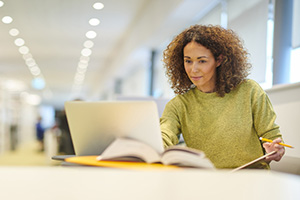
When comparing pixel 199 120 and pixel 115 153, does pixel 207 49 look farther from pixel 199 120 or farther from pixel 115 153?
pixel 115 153

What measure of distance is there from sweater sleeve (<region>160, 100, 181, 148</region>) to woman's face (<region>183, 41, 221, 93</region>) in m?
0.18

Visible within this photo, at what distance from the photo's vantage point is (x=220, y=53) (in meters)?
1.92

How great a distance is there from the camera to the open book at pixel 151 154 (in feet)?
3.67

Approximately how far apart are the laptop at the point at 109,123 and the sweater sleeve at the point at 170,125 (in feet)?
1.37

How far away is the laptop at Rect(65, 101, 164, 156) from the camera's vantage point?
1.22 metres

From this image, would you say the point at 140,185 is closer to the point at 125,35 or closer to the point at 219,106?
the point at 219,106

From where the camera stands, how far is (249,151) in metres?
1.79

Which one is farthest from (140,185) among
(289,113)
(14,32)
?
(14,32)

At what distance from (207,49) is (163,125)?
43 centimetres

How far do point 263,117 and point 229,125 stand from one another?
156 mm

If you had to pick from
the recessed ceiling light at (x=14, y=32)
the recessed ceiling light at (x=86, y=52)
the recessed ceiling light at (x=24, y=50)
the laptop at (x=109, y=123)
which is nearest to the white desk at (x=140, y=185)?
the laptop at (x=109, y=123)

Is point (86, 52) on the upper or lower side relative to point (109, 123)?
upper

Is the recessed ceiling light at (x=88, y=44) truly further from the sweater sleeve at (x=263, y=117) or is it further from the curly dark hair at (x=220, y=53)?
the sweater sleeve at (x=263, y=117)

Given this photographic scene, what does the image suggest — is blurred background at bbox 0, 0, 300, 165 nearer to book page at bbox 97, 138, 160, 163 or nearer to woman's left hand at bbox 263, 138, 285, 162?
woman's left hand at bbox 263, 138, 285, 162
